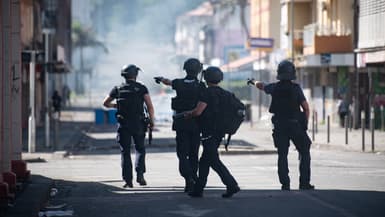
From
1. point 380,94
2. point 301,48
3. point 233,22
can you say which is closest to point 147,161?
point 380,94

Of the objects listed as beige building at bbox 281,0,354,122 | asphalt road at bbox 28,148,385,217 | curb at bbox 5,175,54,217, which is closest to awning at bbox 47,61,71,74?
beige building at bbox 281,0,354,122

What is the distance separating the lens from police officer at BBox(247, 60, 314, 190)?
47.5 ft

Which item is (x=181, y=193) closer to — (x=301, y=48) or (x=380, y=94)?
(x=380, y=94)

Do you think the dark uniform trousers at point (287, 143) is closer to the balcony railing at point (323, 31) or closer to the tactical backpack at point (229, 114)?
the tactical backpack at point (229, 114)

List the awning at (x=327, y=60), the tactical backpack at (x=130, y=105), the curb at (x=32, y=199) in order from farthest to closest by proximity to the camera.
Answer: the awning at (x=327, y=60) → the tactical backpack at (x=130, y=105) → the curb at (x=32, y=199)

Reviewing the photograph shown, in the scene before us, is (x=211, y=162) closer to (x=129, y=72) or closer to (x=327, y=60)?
(x=129, y=72)

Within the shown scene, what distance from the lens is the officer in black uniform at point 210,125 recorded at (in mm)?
13617

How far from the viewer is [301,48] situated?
178 feet

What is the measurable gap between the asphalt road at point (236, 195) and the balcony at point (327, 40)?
2293cm

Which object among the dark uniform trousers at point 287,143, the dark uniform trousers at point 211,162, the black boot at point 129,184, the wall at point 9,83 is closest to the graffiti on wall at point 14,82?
the wall at point 9,83

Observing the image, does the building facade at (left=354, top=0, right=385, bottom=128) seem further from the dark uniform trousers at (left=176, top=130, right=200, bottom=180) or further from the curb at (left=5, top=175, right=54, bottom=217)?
the dark uniform trousers at (left=176, top=130, right=200, bottom=180)

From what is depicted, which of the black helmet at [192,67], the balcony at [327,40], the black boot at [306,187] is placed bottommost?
the black boot at [306,187]

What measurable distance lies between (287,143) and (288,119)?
38cm

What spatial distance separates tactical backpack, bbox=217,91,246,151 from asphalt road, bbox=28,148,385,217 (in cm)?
→ 98
